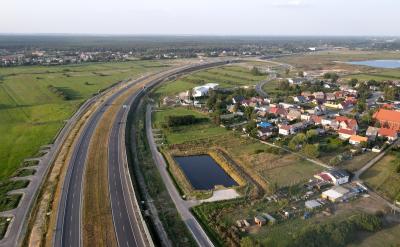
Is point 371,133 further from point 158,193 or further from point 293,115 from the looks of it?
point 158,193

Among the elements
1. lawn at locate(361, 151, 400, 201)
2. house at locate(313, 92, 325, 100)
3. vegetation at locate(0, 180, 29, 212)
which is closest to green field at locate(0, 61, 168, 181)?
vegetation at locate(0, 180, 29, 212)

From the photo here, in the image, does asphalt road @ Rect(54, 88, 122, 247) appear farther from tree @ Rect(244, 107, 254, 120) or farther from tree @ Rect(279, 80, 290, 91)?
tree @ Rect(279, 80, 290, 91)

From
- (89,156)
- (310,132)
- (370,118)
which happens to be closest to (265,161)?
(310,132)

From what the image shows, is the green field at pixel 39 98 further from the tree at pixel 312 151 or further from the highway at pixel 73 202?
the tree at pixel 312 151

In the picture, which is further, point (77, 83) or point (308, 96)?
point (77, 83)

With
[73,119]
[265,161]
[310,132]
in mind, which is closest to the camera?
[265,161]

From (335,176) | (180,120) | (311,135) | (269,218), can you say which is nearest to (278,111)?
(311,135)

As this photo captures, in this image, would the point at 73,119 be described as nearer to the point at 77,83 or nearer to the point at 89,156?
the point at 89,156
